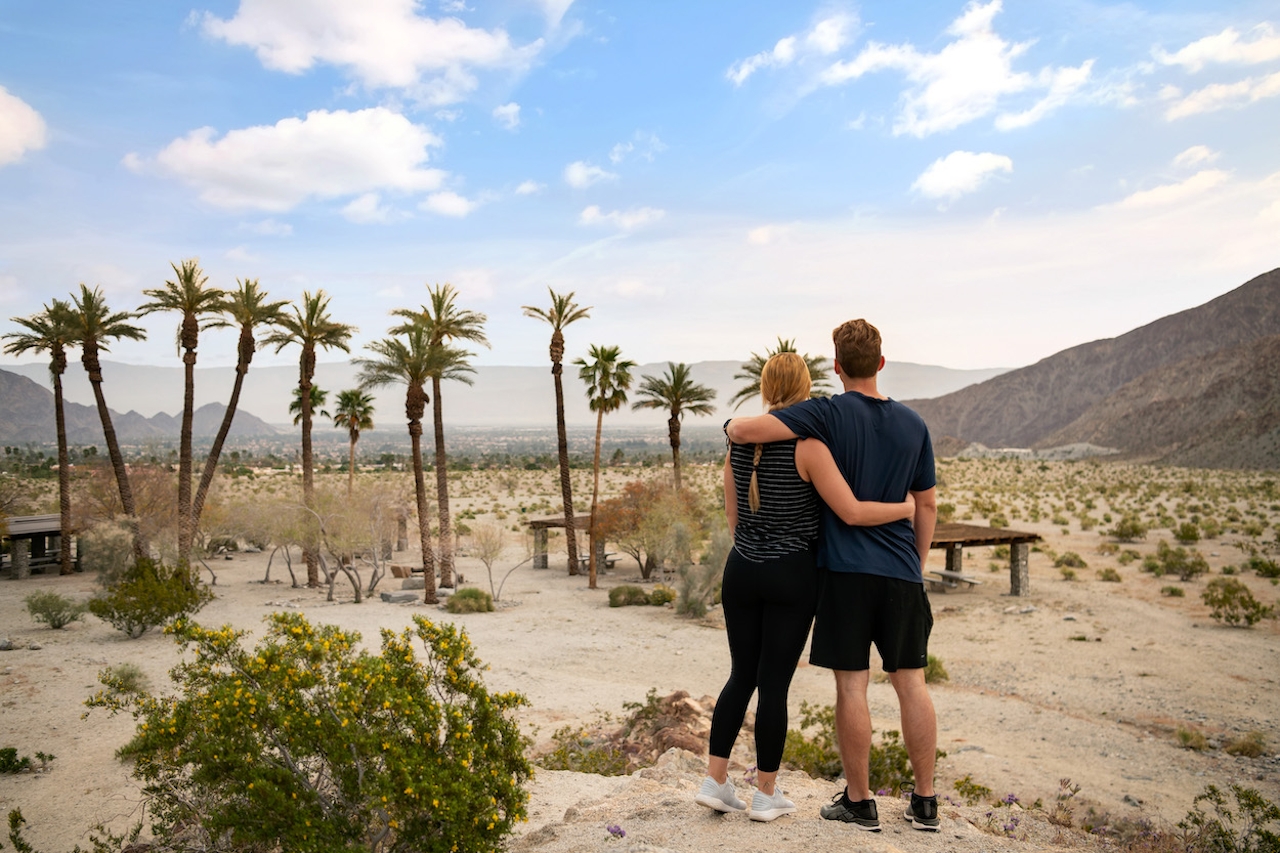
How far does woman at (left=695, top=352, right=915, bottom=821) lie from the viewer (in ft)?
12.3

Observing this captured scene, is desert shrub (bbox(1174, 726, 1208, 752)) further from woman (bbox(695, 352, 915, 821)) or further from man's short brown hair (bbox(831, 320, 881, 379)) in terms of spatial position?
man's short brown hair (bbox(831, 320, 881, 379))

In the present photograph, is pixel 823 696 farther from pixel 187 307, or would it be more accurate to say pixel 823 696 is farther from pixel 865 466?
pixel 187 307

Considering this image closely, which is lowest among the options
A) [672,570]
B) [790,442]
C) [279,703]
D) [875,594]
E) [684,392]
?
[672,570]

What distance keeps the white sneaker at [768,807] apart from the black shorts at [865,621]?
86 cm

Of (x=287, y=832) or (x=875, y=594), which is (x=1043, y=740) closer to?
(x=875, y=594)

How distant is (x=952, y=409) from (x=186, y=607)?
145111 mm

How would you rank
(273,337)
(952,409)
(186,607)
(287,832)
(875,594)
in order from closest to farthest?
(875,594) < (287,832) < (186,607) < (273,337) < (952,409)

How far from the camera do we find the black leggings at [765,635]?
3752 mm

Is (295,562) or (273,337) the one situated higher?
(273,337)

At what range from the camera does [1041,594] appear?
21.6m

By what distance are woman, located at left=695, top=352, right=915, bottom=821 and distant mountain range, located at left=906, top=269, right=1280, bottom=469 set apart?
77949 mm

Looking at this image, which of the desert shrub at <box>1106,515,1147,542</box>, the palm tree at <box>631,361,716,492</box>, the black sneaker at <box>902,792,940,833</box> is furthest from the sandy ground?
the palm tree at <box>631,361,716,492</box>

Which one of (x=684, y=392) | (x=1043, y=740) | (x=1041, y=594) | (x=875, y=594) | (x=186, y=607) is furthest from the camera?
(x=684, y=392)

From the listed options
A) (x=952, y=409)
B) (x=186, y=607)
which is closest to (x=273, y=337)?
(x=186, y=607)
